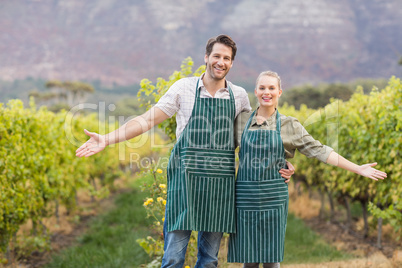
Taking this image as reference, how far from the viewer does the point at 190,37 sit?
11575 cm

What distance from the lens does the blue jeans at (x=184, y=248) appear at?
2324mm

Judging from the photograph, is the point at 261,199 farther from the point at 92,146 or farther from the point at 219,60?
the point at 92,146

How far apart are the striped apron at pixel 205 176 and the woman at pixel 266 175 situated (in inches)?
3.8

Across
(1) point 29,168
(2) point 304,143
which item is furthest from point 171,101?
(1) point 29,168

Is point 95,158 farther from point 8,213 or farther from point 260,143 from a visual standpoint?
point 260,143

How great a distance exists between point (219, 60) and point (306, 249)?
12.9 ft

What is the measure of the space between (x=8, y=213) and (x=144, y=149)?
15127 millimetres

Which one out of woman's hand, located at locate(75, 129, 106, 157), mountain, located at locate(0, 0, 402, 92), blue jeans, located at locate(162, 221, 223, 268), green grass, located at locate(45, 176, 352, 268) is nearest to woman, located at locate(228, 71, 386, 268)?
blue jeans, located at locate(162, 221, 223, 268)

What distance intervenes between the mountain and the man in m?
92.6

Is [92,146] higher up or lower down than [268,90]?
lower down

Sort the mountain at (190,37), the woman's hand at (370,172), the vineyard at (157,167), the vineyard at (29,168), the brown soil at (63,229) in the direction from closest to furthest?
1. the woman's hand at (370,172)
2. the vineyard at (157,167)
3. the vineyard at (29,168)
4. the brown soil at (63,229)
5. the mountain at (190,37)

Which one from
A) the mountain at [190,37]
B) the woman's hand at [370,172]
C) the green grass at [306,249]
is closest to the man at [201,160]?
the woman's hand at [370,172]

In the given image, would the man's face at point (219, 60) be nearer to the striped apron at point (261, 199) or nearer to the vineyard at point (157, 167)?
the striped apron at point (261, 199)

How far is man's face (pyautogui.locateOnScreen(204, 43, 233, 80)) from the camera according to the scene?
2357mm
